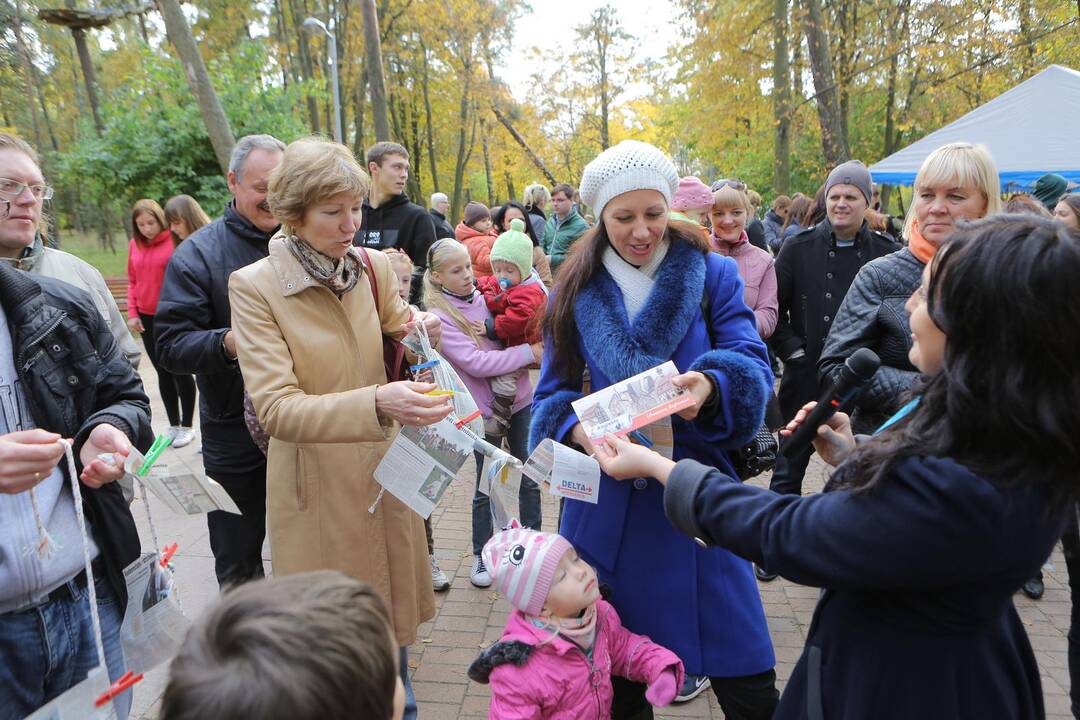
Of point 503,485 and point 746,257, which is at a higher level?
point 746,257

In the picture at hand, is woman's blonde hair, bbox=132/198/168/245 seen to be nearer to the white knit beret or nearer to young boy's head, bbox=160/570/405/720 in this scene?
the white knit beret

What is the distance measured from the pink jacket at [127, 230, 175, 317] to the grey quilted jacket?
5.94 m

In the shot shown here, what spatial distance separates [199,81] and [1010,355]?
9250mm

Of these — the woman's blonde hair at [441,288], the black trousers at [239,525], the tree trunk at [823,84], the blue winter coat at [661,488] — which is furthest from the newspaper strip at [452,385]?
the tree trunk at [823,84]

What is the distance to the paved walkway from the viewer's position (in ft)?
9.73

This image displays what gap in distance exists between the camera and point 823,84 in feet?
40.9

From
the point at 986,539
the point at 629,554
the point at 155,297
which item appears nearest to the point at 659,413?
the point at 629,554

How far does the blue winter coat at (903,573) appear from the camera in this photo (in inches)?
44.5

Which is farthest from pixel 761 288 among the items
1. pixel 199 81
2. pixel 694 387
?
pixel 199 81

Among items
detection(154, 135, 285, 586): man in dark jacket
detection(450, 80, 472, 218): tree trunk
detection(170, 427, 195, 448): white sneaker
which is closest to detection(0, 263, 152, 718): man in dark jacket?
detection(154, 135, 285, 586): man in dark jacket

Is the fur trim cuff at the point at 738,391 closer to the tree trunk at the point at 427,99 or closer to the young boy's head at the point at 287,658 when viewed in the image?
the young boy's head at the point at 287,658

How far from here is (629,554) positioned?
2.12 metres

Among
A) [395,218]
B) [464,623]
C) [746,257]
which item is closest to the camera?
[464,623]

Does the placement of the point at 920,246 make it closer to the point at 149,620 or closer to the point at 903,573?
the point at 903,573
